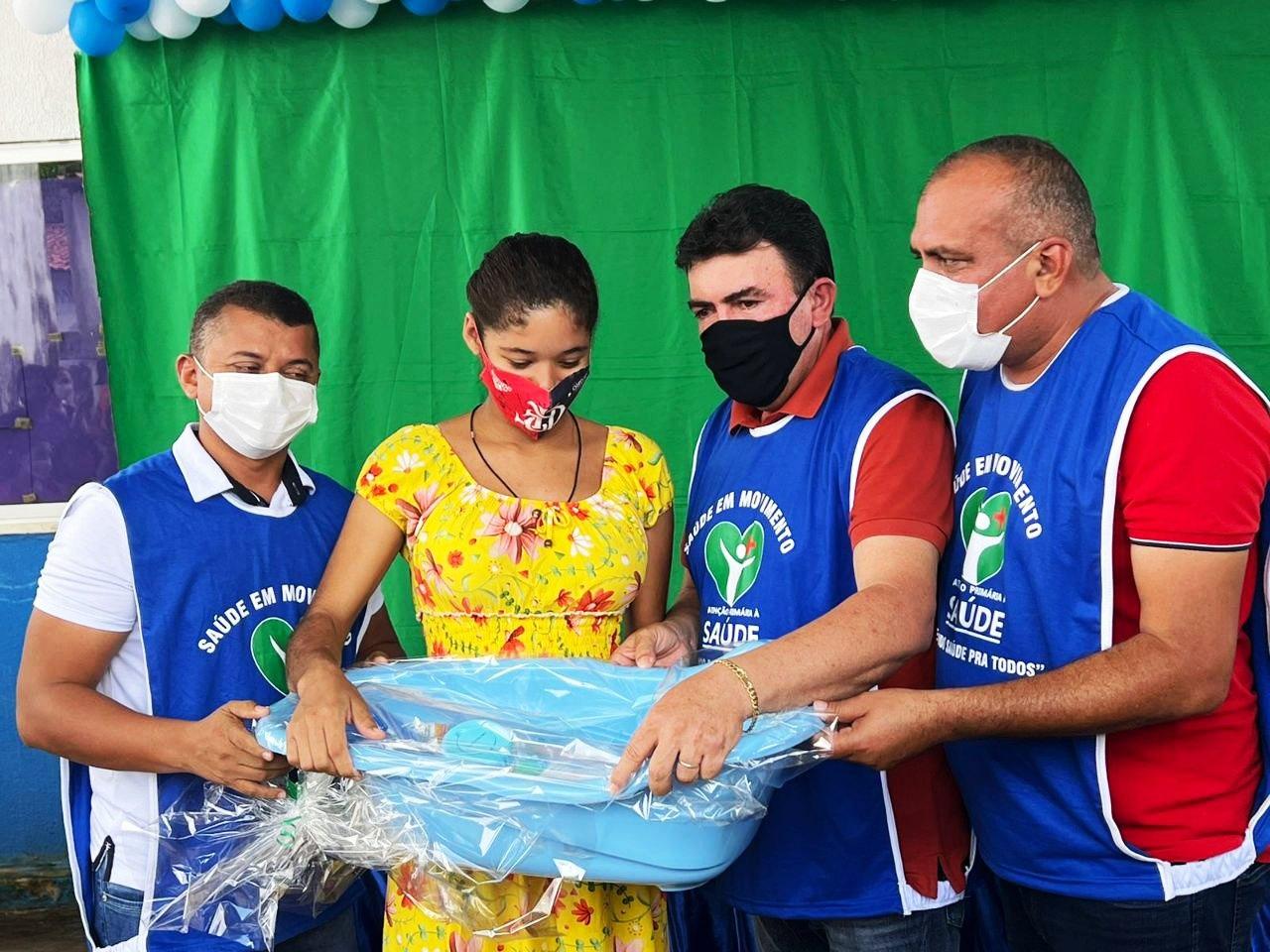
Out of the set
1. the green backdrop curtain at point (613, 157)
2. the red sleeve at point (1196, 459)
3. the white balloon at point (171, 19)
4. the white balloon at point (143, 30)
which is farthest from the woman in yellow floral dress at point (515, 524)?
the white balloon at point (143, 30)

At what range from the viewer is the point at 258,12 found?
11.8ft

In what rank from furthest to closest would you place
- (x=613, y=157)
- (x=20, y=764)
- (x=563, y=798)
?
1. (x=20, y=764)
2. (x=613, y=157)
3. (x=563, y=798)

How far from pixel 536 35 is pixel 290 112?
80cm

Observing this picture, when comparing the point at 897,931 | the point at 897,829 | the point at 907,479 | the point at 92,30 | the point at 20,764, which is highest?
the point at 92,30

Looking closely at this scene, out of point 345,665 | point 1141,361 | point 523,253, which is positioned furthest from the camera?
point 345,665

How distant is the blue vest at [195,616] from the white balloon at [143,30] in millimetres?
2128

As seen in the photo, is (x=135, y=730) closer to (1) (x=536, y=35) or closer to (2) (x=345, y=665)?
(2) (x=345, y=665)

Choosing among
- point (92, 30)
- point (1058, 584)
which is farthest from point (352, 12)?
point (1058, 584)

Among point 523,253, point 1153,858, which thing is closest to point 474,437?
point 523,253

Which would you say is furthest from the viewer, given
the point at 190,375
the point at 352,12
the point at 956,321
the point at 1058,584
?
the point at 352,12

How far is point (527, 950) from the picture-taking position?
1.84 meters

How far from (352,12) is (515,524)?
92.3 inches

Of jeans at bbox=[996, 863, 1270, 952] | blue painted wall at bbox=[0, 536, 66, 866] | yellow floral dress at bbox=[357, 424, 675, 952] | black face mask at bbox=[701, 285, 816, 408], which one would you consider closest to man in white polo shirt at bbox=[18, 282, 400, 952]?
yellow floral dress at bbox=[357, 424, 675, 952]

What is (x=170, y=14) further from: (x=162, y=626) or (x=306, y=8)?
(x=162, y=626)
